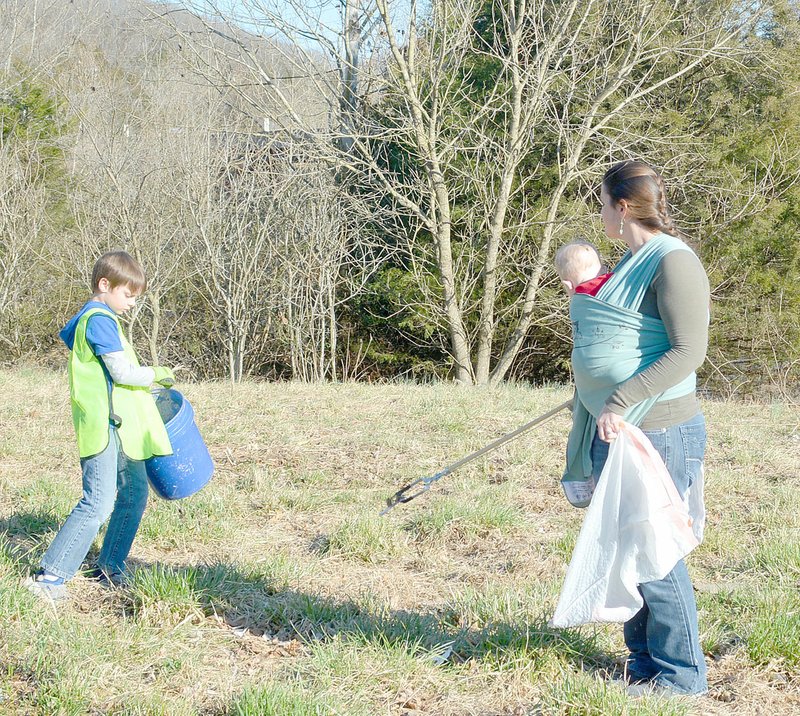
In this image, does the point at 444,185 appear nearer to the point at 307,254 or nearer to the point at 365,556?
the point at 307,254

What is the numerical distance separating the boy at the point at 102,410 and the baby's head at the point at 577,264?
5.99 ft

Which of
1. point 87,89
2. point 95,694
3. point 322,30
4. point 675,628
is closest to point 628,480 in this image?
point 675,628

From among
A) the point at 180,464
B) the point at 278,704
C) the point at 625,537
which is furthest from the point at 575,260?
the point at 278,704

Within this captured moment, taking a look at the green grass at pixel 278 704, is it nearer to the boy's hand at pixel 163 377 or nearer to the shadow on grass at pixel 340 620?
the shadow on grass at pixel 340 620

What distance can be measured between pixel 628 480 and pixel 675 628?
498 millimetres

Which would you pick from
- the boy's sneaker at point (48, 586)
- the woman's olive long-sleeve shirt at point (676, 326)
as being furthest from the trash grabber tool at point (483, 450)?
the boy's sneaker at point (48, 586)

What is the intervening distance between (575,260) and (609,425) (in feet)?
4.75

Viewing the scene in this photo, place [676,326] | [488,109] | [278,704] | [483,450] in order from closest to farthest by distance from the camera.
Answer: [676,326]
[278,704]
[483,450]
[488,109]

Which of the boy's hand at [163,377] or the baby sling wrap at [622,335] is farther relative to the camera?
the boy's hand at [163,377]

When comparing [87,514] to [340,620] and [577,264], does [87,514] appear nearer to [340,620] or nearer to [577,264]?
[340,620]

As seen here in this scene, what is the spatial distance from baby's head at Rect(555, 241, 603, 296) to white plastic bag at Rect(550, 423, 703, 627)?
1.37m

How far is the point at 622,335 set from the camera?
2602mm

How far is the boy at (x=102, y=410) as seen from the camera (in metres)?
→ 3.54

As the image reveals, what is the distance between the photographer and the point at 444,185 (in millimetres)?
13602
